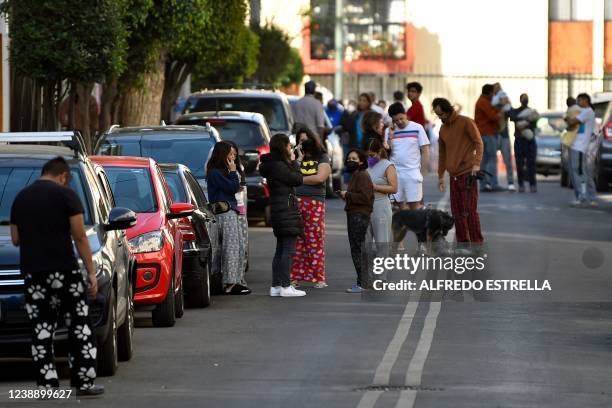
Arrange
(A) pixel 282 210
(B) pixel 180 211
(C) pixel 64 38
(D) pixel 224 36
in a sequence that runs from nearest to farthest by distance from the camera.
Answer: (B) pixel 180 211 < (A) pixel 282 210 < (C) pixel 64 38 < (D) pixel 224 36

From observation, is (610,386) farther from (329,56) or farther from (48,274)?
(329,56)

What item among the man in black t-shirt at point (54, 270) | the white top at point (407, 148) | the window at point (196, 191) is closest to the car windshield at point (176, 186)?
the window at point (196, 191)

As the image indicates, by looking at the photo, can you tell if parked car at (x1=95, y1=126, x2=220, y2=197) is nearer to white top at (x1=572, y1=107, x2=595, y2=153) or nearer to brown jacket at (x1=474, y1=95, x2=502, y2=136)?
white top at (x1=572, y1=107, x2=595, y2=153)

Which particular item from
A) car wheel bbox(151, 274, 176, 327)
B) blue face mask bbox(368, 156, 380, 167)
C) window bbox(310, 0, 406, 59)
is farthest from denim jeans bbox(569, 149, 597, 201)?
window bbox(310, 0, 406, 59)

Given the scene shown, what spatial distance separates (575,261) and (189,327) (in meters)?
6.98

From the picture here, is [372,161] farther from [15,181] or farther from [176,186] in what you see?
[15,181]

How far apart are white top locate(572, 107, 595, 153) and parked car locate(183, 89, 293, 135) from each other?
498cm

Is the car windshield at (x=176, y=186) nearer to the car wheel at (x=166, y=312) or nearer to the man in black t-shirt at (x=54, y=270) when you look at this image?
the car wheel at (x=166, y=312)

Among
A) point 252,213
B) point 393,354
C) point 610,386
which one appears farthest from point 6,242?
point 252,213

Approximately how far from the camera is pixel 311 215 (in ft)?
58.2

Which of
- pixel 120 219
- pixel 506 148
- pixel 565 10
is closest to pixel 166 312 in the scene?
pixel 120 219

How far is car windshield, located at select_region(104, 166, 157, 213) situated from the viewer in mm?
15227

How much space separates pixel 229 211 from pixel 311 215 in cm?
85

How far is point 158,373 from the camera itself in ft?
38.9
